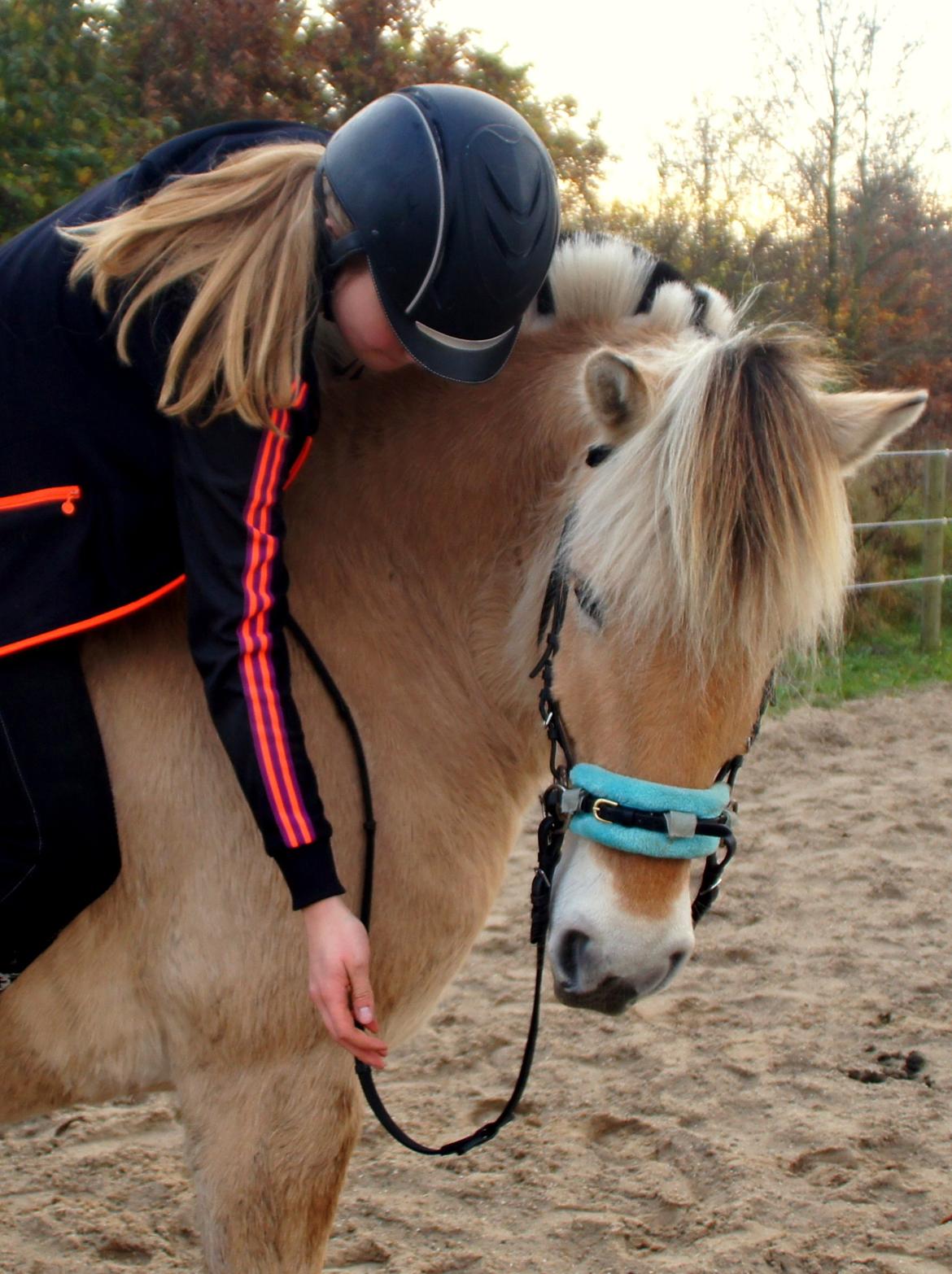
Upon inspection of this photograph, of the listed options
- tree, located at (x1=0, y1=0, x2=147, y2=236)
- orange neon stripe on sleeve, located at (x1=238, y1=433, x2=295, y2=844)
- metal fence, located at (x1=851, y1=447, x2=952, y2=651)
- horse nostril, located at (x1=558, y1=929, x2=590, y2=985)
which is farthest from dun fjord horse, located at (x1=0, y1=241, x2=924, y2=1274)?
metal fence, located at (x1=851, y1=447, x2=952, y2=651)

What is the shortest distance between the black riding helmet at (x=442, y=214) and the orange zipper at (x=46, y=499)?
53 centimetres

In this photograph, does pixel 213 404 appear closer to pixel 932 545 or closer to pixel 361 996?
pixel 361 996

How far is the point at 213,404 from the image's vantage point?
5.51 feet

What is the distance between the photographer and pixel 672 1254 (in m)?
2.56

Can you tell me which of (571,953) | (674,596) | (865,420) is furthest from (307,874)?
(865,420)

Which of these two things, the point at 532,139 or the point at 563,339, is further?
the point at 563,339

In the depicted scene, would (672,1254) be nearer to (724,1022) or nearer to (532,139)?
(724,1022)

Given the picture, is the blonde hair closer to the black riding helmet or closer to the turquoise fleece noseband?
the black riding helmet

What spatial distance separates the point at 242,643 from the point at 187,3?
799cm

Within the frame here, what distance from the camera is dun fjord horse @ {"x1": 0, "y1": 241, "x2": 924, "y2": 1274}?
1687 millimetres

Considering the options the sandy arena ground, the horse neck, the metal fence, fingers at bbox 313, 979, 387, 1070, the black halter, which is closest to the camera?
fingers at bbox 313, 979, 387, 1070

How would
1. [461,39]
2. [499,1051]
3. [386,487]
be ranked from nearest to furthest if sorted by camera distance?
[386,487], [499,1051], [461,39]

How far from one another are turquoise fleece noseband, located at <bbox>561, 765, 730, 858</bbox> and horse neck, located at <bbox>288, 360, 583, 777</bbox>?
371 millimetres

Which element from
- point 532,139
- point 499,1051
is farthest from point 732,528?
point 499,1051
